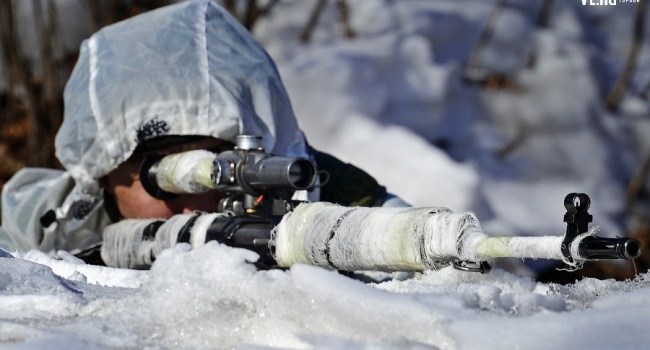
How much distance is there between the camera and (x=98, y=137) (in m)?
2.29

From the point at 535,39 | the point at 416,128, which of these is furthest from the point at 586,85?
the point at 416,128

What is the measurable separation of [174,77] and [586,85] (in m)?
4.38

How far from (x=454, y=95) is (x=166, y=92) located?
4.03 meters

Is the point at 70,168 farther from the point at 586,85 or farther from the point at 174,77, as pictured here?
the point at 586,85

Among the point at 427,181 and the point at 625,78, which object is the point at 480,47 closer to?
the point at 625,78

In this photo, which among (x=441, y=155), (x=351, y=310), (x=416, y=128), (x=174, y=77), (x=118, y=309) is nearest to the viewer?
(x=351, y=310)

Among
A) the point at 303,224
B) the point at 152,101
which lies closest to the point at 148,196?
the point at 152,101

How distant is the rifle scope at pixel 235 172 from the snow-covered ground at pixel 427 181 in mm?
377

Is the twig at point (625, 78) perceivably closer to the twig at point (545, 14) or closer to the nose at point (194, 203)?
the twig at point (545, 14)

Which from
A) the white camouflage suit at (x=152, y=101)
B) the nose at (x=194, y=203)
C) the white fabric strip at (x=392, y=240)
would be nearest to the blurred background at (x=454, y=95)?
the white camouflage suit at (x=152, y=101)

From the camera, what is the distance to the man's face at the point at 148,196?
2139 millimetres

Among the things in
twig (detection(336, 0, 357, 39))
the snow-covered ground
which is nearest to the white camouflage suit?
the snow-covered ground

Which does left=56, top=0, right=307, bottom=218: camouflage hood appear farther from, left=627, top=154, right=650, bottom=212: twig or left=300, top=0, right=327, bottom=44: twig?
left=627, top=154, right=650, bottom=212: twig

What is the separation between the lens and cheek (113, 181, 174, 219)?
2223 mm
